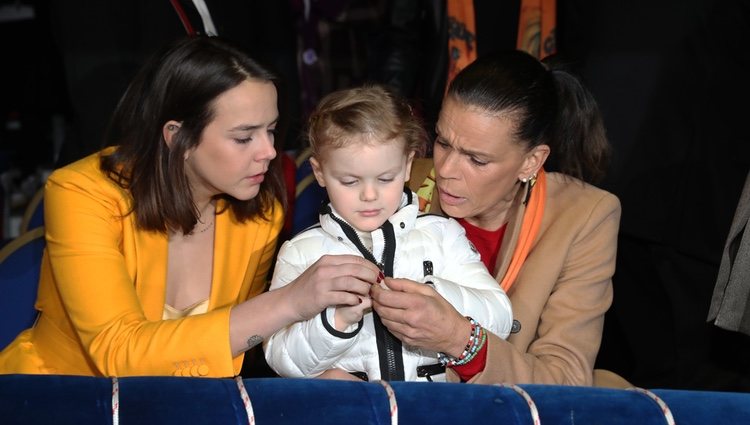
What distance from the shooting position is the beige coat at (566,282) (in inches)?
85.1

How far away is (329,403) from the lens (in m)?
1.60

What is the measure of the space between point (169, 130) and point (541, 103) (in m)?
0.82

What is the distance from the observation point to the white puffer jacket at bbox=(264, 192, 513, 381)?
1.94 m

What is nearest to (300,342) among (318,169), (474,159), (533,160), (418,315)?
(418,315)

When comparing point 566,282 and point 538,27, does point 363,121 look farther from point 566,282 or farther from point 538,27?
point 538,27

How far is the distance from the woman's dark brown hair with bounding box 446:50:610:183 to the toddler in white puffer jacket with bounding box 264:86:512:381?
0.20 m

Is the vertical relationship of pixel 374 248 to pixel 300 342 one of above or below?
above

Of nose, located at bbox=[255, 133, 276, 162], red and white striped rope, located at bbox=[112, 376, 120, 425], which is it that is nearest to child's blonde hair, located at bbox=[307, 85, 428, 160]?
nose, located at bbox=[255, 133, 276, 162]

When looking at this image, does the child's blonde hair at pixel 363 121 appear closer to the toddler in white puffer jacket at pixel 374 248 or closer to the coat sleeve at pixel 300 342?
the toddler in white puffer jacket at pixel 374 248

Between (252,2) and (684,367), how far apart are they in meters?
1.95

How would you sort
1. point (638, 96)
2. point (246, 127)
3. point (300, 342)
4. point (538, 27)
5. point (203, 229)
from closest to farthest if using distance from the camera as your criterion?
point (300, 342) < point (246, 127) < point (203, 229) < point (638, 96) < point (538, 27)

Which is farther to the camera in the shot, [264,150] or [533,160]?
[533,160]

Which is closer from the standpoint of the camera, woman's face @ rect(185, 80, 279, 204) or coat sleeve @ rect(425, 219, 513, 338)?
coat sleeve @ rect(425, 219, 513, 338)

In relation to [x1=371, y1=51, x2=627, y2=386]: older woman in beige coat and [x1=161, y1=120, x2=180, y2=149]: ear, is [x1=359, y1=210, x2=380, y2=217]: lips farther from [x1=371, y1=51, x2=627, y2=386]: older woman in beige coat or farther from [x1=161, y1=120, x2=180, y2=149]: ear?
[x1=161, y1=120, x2=180, y2=149]: ear
